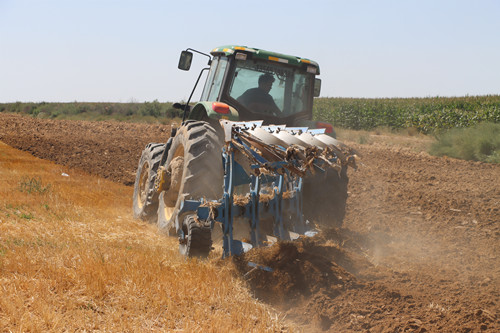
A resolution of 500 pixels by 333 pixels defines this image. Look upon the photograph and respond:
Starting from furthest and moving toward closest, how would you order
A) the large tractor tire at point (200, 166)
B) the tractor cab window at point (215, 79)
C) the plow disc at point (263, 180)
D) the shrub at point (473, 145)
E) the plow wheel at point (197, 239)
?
1. the shrub at point (473, 145)
2. the tractor cab window at point (215, 79)
3. the large tractor tire at point (200, 166)
4. the plow wheel at point (197, 239)
5. the plow disc at point (263, 180)

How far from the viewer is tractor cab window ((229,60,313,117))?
633cm

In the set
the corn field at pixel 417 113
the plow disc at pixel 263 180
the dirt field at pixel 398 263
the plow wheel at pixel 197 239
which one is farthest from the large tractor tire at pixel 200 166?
the corn field at pixel 417 113

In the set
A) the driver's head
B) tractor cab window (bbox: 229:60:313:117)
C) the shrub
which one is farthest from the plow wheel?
the shrub

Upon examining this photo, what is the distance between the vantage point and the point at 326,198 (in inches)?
232

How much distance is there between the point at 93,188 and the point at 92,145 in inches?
267

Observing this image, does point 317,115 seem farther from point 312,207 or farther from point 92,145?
point 312,207

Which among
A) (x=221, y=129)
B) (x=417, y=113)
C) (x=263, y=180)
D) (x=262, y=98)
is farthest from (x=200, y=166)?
(x=417, y=113)

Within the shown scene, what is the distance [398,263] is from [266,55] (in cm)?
302

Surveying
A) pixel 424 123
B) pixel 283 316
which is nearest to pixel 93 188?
pixel 283 316

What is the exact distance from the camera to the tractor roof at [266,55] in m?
6.20

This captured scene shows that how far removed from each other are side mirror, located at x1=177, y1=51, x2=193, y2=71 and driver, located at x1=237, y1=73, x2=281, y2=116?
0.88 meters

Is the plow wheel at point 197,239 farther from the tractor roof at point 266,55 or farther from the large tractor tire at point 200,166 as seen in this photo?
the tractor roof at point 266,55

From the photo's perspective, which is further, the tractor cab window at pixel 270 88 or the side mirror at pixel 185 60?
the side mirror at pixel 185 60

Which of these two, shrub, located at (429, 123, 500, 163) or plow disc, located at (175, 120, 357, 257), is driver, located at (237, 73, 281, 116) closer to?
plow disc, located at (175, 120, 357, 257)
